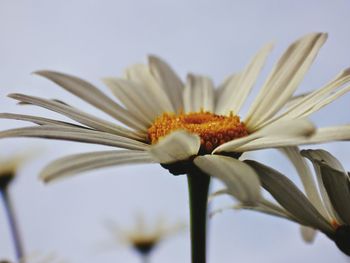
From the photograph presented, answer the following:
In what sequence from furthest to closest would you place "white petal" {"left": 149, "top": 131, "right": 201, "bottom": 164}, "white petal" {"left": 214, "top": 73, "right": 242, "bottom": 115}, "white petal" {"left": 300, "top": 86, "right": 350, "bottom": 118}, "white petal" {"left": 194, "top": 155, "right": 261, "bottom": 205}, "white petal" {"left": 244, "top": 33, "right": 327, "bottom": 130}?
"white petal" {"left": 214, "top": 73, "right": 242, "bottom": 115} → "white petal" {"left": 244, "top": 33, "right": 327, "bottom": 130} → "white petal" {"left": 300, "top": 86, "right": 350, "bottom": 118} → "white petal" {"left": 149, "top": 131, "right": 201, "bottom": 164} → "white petal" {"left": 194, "top": 155, "right": 261, "bottom": 205}

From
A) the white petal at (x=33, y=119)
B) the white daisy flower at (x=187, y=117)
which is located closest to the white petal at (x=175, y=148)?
the white daisy flower at (x=187, y=117)

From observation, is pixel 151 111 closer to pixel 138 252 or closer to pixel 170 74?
pixel 170 74

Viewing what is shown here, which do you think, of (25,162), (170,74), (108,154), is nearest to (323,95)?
(108,154)

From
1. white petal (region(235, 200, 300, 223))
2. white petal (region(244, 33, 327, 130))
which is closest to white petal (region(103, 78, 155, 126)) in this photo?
white petal (region(244, 33, 327, 130))

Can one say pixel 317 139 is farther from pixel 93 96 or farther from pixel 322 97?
pixel 93 96

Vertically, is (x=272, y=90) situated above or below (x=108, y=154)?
above

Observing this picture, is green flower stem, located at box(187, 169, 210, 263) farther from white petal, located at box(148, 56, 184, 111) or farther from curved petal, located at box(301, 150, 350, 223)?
white petal, located at box(148, 56, 184, 111)
